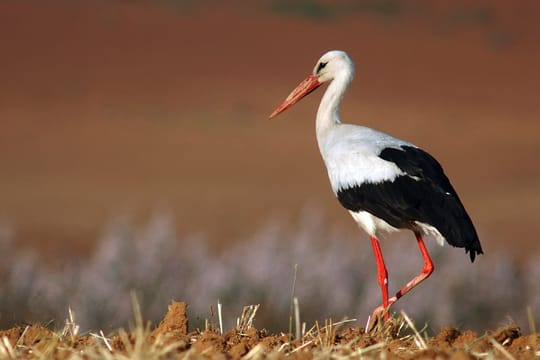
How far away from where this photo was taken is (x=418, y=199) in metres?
8.23

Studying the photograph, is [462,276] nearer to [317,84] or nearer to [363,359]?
[317,84]

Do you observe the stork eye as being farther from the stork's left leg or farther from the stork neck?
the stork's left leg

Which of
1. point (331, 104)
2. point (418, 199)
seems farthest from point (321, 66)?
point (418, 199)

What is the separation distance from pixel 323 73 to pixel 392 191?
2422 millimetres

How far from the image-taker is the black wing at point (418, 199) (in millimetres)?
8102

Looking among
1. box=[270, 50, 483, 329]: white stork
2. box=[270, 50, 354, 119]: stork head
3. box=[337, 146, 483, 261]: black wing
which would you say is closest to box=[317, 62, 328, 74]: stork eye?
box=[270, 50, 354, 119]: stork head

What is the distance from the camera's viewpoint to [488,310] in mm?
23516

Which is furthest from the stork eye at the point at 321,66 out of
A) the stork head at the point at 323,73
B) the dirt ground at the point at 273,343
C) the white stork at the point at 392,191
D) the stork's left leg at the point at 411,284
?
the dirt ground at the point at 273,343

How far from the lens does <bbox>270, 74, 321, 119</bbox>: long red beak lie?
10562 millimetres

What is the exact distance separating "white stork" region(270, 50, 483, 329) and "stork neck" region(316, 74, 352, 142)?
297 mm

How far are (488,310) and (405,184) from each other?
1603 centimetres

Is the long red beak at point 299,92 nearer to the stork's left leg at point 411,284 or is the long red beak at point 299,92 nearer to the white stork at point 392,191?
the white stork at point 392,191

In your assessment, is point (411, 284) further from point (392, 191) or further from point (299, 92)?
point (299, 92)

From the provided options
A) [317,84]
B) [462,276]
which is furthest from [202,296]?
[317,84]
